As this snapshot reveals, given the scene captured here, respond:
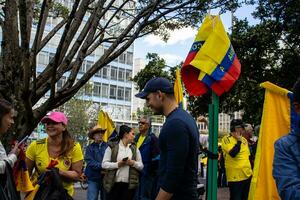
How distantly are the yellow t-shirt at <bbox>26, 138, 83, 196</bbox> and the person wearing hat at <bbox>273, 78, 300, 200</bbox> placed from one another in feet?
7.99

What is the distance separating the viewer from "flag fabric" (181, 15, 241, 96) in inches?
170

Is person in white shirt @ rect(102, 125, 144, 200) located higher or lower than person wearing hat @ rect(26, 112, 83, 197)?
lower

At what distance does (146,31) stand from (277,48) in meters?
8.46

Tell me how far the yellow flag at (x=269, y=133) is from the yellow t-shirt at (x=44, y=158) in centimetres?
171

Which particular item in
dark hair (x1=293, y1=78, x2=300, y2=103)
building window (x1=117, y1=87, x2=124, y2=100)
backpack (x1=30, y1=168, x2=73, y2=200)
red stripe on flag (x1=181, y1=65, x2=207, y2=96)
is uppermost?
building window (x1=117, y1=87, x2=124, y2=100)

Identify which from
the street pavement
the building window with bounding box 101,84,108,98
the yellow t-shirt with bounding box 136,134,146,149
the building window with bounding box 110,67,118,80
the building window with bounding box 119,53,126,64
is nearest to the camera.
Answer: the yellow t-shirt with bounding box 136,134,146,149

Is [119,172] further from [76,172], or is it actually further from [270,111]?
[270,111]

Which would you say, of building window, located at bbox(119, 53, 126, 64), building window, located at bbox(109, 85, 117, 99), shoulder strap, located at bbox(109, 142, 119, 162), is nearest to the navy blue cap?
shoulder strap, located at bbox(109, 142, 119, 162)

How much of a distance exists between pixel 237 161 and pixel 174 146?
480 cm

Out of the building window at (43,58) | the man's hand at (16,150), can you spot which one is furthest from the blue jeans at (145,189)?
the building window at (43,58)

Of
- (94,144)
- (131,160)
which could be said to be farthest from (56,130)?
(94,144)

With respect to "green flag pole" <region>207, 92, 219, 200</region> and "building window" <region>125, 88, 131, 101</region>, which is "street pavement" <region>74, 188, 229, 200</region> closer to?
"green flag pole" <region>207, 92, 219, 200</region>

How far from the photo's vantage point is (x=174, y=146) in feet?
10.7

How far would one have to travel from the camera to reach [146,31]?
9.27 meters
